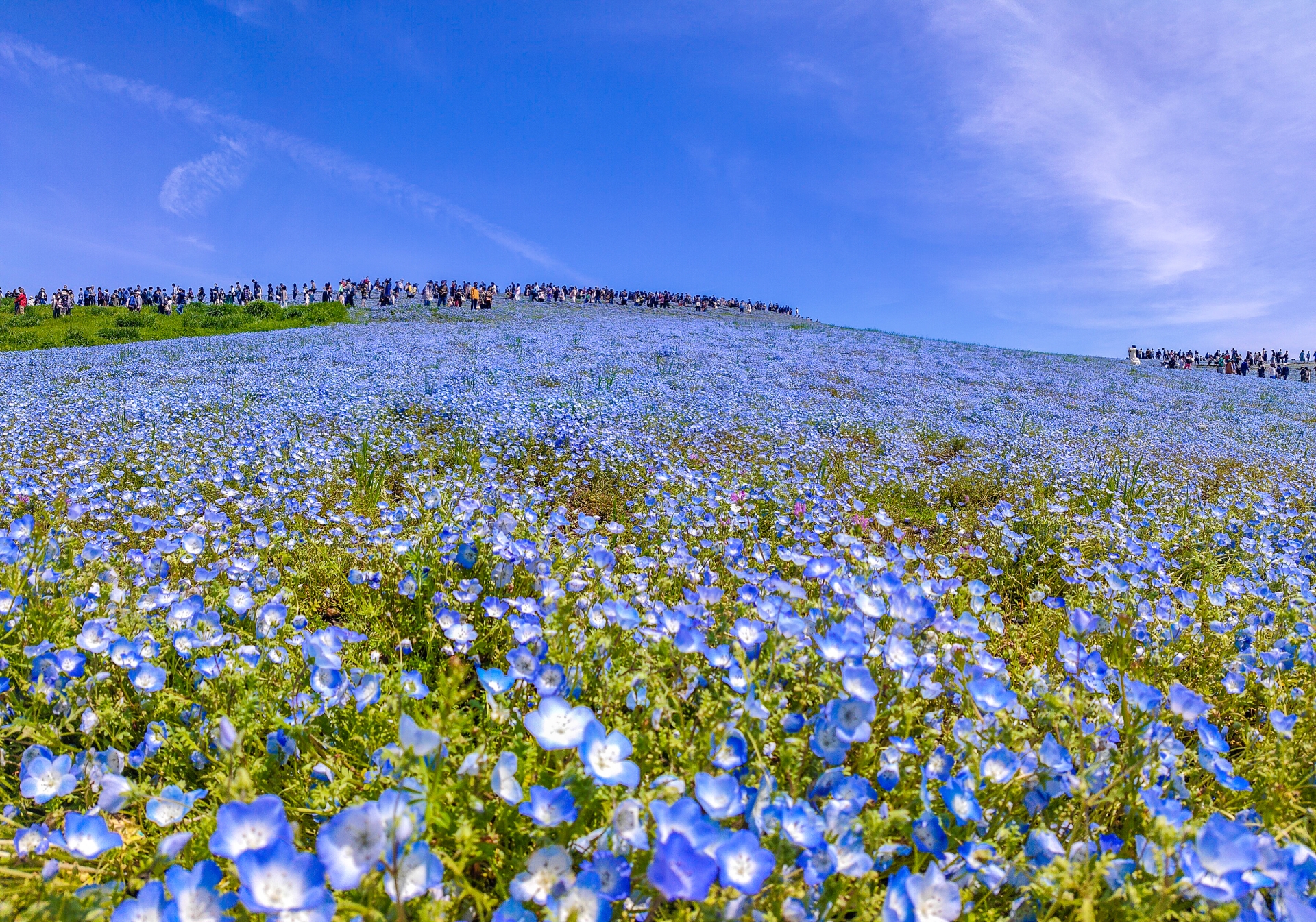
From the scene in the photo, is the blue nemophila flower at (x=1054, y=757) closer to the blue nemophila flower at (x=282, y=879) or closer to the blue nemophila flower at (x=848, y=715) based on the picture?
the blue nemophila flower at (x=848, y=715)

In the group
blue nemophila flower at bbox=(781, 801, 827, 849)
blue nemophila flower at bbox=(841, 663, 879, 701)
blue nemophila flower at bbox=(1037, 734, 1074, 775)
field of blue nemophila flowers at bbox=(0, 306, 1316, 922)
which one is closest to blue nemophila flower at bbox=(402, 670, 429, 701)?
field of blue nemophila flowers at bbox=(0, 306, 1316, 922)

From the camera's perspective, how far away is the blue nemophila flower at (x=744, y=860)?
1.14 metres

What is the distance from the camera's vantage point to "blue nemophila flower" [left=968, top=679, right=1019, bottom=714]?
1.80 m

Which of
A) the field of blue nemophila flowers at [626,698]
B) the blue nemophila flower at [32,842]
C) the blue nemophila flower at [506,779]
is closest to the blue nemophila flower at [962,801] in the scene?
the field of blue nemophila flowers at [626,698]

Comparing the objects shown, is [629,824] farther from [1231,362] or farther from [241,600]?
[1231,362]

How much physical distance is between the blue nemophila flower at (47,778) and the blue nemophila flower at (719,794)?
5.23 ft

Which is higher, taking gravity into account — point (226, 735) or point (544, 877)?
point (226, 735)

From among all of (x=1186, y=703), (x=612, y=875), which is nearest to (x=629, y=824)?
(x=612, y=875)

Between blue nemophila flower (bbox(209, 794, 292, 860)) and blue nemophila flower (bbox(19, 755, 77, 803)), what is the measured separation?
0.84m

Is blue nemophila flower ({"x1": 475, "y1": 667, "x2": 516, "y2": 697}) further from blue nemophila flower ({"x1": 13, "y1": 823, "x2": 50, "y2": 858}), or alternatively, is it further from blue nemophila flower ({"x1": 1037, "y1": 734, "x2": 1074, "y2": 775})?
blue nemophila flower ({"x1": 1037, "y1": 734, "x2": 1074, "y2": 775})

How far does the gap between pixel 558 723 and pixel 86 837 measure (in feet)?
3.36

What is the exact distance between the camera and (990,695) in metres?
1.82

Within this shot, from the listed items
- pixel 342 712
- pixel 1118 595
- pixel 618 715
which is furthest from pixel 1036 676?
pixel 342 712

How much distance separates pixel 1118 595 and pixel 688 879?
3398 mm
